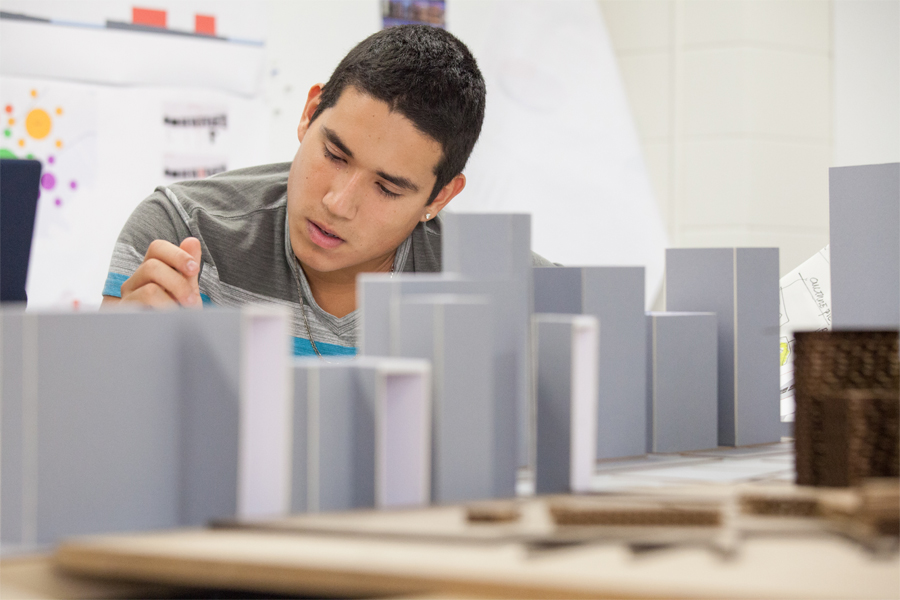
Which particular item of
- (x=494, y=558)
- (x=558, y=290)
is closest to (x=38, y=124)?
(x=558, y=290)

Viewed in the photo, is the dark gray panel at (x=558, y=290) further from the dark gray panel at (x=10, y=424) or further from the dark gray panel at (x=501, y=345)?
the dark gray panel at (x=10, y=424)

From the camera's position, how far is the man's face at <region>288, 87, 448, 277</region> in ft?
5.22

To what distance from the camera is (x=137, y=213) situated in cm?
180

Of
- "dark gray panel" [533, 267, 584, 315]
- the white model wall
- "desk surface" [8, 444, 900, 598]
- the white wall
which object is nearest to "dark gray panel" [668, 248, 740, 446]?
"dark gray panel" [533, 267, 584, 315]

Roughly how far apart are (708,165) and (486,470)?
104 inches

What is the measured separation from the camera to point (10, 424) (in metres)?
0.78

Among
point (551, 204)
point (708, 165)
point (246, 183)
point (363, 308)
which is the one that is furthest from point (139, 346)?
point (708, 165)

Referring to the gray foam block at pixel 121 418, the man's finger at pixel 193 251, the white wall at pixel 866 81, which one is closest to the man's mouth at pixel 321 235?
the man's finger at pixel 193 251

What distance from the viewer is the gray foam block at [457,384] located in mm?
867

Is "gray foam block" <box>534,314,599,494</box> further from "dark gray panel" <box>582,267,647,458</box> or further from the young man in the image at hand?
the young man

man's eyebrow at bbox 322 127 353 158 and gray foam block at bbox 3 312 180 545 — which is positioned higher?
man's eyebrow at bbox 322 127 353 158

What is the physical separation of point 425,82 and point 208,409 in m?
0.98

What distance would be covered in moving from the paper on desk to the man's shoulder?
3.30 feet

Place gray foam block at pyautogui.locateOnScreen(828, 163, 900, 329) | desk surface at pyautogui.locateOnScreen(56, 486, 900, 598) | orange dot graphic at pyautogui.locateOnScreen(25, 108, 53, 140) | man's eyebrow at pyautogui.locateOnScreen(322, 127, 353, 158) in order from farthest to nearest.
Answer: orange dot graphic at pyautogui.locateOnScreen(25, 108, 53, 140), man's eyebrow at pyautogui.locateOnScreen(322, 127, 353, 158), gray foam block at pyautogui.locateOnScreen(828, 163, 900, 329), desk surface at pyautogui.locateOnScreen(56, 486, 900, 598)
